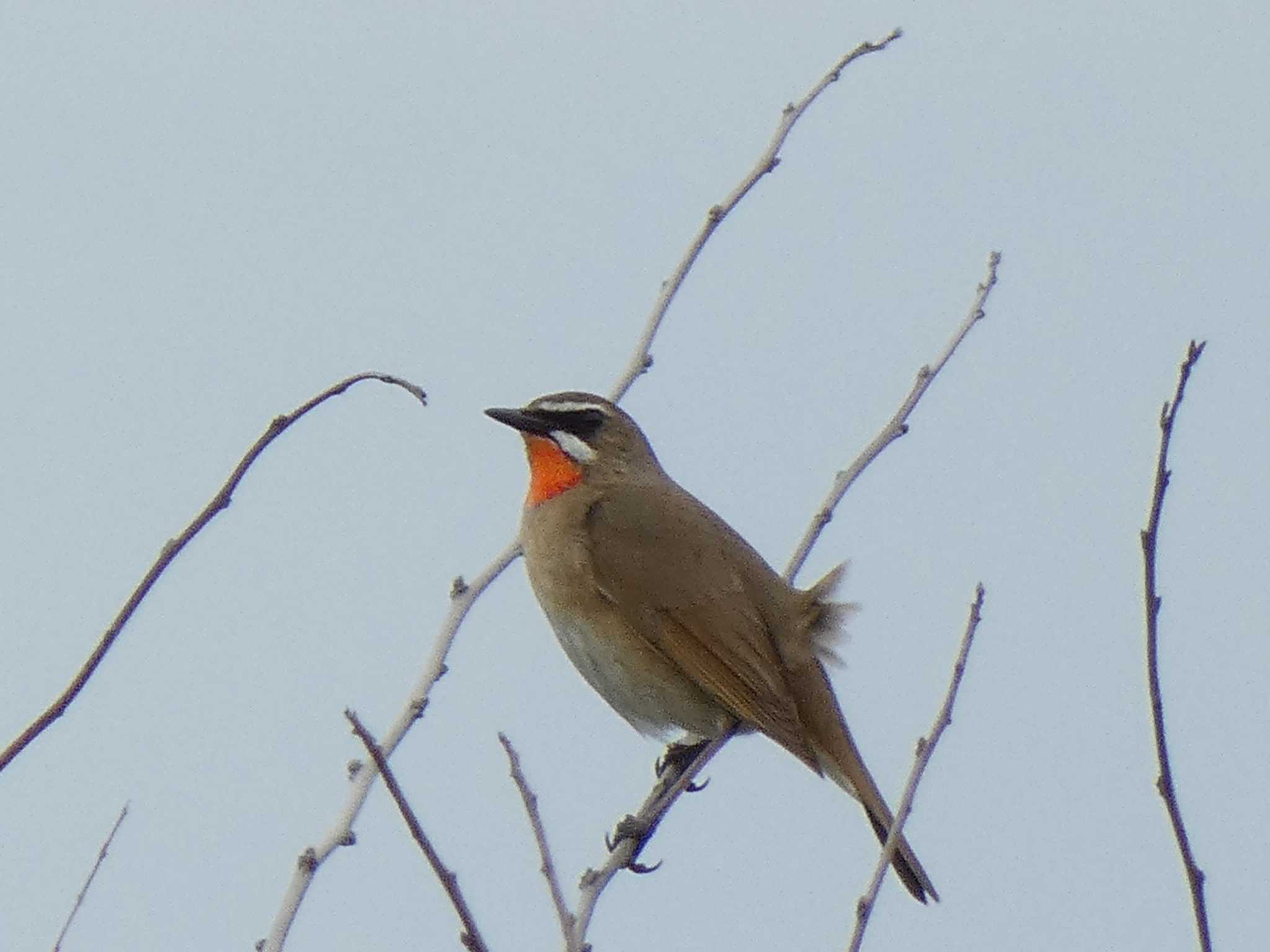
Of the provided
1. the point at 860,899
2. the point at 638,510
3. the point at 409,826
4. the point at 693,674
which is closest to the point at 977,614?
the point at 860,899

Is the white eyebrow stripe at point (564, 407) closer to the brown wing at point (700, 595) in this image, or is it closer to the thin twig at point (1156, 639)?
the brown wing at point (700, 595)

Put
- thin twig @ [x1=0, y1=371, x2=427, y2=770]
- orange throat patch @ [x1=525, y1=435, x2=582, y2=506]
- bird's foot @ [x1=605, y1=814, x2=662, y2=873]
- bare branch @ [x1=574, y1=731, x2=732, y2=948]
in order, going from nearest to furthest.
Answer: thin twig @ [x1=0, y1=371, x2=427, y2=770], bare branch @ [x1=574, y1=731, x2=732, y2=948], bird's foot @ [x1=605, y1=814, x2=662, y2=873], orange throat patch @ [x1=525, y1=435, x2=582, y2=506]

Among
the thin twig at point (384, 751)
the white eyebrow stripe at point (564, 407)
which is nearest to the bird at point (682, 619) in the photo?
the white eyebrow stripe at point (564, 407)

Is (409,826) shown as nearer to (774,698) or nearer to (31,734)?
(31,734)

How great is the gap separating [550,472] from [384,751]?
398cm

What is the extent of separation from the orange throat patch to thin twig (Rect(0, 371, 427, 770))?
432cm

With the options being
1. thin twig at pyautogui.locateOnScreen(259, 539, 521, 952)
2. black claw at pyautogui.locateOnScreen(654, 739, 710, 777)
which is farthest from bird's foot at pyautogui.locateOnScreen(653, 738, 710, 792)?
thin twig at pyautogui.locateOnScreen(259, 539, 521, 952)

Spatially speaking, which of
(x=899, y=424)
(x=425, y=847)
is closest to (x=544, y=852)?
(x=425, y=847)

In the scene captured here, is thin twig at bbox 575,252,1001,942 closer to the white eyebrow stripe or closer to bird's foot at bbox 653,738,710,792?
bird's foot at bbox 653,738,710,792

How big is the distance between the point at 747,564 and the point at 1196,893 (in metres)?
4.38

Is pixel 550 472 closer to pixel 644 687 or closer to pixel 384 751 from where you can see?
pixel 644 687

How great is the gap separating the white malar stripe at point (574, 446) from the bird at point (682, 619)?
0.03 meters

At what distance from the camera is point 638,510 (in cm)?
794

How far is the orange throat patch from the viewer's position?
8.06 m
